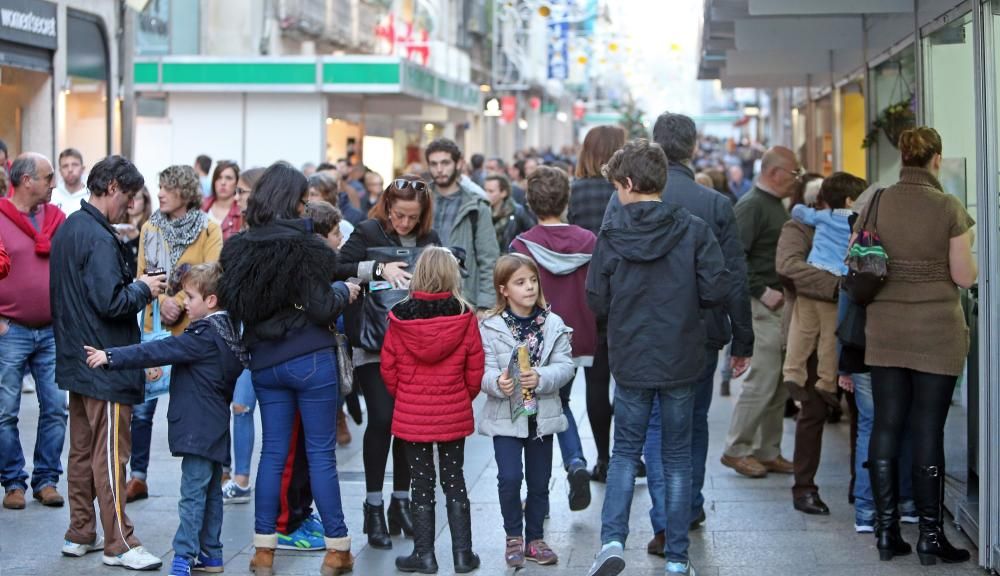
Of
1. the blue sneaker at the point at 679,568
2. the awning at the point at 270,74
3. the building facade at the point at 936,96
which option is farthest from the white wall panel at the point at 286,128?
the blue sneaker at the point at 679,568

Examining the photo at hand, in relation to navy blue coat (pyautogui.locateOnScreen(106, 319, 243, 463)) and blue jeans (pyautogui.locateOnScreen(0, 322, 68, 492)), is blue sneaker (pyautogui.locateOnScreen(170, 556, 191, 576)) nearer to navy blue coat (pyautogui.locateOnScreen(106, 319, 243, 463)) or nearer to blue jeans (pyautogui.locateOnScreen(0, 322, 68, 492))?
navy blue coat (pyautogui.locateOnScreen(106, 319, 243, 463))

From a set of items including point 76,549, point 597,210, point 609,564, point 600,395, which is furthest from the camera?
point 597,210

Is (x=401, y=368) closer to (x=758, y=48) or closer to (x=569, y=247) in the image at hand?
(x=569, y=247)

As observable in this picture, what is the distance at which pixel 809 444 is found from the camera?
26.1 ft

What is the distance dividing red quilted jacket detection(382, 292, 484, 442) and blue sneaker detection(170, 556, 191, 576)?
3.65ft

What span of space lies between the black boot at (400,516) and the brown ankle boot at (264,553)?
0.90 meters

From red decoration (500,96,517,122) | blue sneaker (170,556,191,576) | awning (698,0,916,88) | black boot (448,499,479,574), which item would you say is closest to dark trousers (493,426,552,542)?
black boot (448,499,479,574)

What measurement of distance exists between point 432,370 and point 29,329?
8.83 ft

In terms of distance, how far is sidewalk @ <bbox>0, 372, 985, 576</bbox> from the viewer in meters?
6.85

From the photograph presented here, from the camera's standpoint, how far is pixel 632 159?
634cm

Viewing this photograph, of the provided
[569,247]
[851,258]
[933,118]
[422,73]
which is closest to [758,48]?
[933,118]

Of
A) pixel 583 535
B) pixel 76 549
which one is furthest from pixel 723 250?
pixel 76 549

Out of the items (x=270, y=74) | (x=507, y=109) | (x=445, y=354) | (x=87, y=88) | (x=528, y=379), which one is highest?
(x=507, y=109)

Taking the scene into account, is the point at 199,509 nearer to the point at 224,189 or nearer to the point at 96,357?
the point at 96,357
